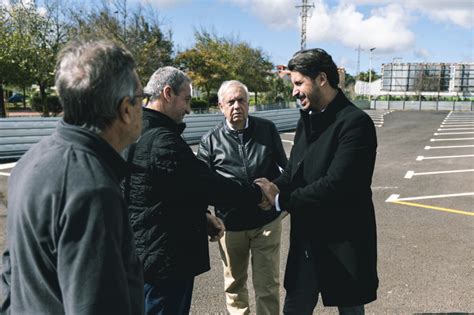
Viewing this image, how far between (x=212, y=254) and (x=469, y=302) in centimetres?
249

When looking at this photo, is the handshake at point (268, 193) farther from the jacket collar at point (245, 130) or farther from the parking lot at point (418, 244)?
the parking lot at point (418, 244)

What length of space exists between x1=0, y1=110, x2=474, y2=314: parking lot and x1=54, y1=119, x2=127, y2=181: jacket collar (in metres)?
2.58

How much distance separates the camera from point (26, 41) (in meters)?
19.8

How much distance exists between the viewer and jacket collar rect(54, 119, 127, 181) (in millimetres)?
1246

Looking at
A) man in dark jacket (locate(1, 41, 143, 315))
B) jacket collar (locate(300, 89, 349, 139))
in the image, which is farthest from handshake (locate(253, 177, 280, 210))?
man in dark jacket (locate(1, 41, 143, 315))

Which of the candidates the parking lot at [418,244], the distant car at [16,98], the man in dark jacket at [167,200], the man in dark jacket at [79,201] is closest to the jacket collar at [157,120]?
the man in dark jacket at [167,200]

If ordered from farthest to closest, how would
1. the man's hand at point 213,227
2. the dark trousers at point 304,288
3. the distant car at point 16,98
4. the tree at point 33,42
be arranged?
the distant car at point 16,98 → the tree at point 33,42 → the man's hand at point 213,227 → the dark trousers at point 304,288

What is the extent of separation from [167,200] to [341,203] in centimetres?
93

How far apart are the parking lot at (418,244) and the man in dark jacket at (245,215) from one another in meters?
0.37

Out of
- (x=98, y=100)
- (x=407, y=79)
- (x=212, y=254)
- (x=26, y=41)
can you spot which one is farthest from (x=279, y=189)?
(x=407, y=79)

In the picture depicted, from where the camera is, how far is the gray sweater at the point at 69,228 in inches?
45.3

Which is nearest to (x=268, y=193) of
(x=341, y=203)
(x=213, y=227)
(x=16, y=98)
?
(x=213, y=227)

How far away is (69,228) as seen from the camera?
114 cm

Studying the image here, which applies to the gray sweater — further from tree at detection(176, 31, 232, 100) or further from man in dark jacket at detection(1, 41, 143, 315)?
tree at detection(176, 31, 232, 100)
